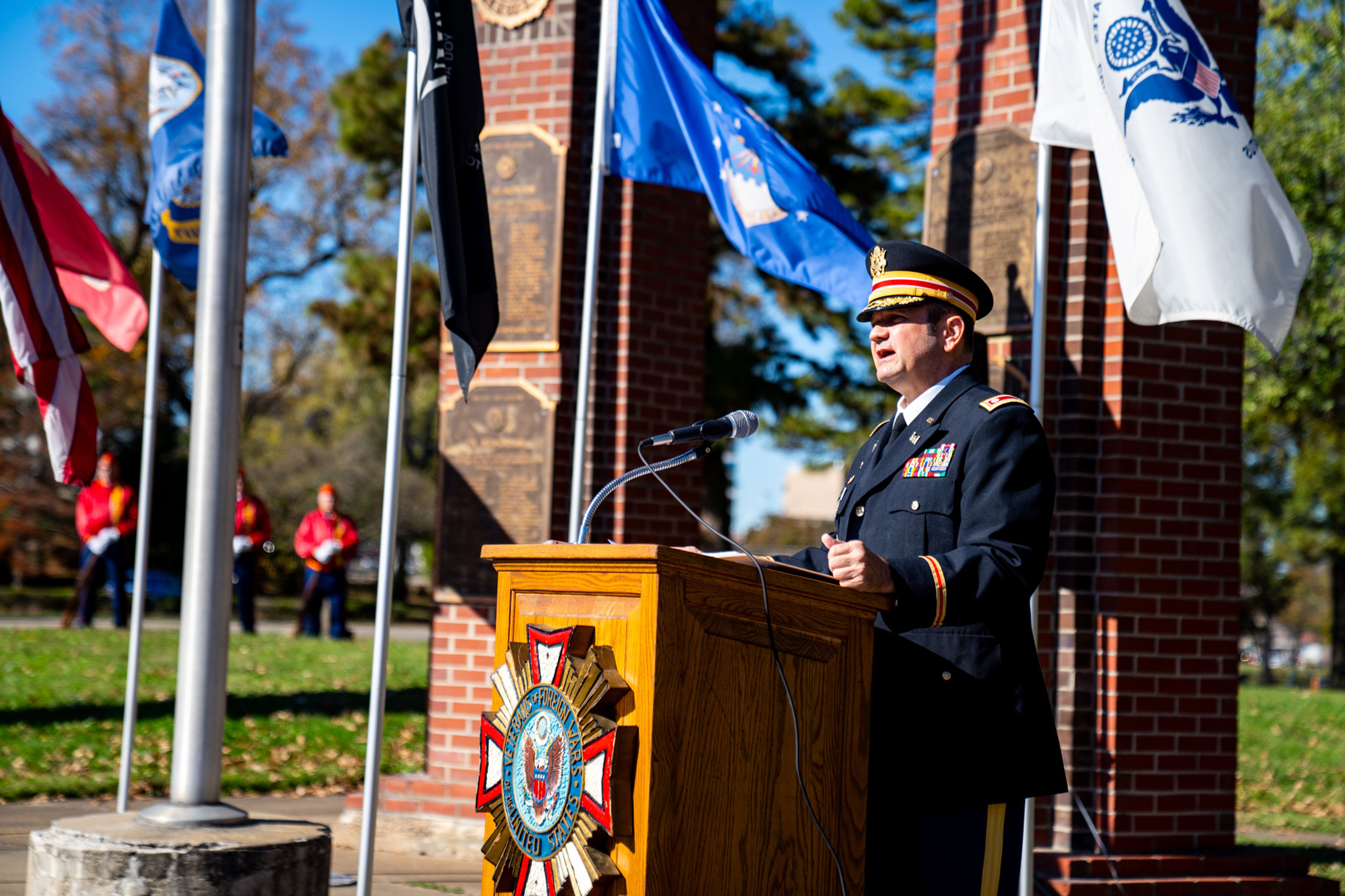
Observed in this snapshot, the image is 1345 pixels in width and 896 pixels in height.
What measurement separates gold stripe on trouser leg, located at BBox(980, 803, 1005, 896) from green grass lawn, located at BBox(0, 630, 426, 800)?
6.11m

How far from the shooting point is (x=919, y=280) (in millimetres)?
3424

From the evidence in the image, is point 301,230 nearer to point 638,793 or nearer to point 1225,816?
point 1225,816

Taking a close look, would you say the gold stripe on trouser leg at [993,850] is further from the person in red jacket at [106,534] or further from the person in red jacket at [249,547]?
the person in red jacket at [249,547]

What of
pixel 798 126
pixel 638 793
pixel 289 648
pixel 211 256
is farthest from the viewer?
pixel 798 126

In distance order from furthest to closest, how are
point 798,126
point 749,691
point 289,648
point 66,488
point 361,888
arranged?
point 66,488
point 798,126
point 289,648
point 361,888
point 749,691

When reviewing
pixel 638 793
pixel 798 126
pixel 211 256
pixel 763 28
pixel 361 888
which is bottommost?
pixel 361 888

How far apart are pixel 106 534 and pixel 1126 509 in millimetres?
12210

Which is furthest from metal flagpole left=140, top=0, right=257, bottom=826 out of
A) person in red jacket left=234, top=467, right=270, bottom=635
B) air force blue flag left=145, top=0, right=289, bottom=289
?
person in red jacket left=234, top=467, right=270, bottom=635

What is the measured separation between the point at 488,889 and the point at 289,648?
11144 mm

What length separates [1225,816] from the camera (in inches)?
239

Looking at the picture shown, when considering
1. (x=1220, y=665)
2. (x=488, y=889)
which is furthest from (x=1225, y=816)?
(x=488, y=889)

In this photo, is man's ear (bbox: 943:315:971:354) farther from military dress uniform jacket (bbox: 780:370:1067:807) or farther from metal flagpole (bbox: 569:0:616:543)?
metal flagpole (bbox: 569:0:616:543)

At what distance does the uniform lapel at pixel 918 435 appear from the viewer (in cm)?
342

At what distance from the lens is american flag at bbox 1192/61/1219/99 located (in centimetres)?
499
